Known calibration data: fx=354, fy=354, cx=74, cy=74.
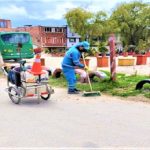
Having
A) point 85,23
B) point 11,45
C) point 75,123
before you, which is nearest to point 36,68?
point 75,123

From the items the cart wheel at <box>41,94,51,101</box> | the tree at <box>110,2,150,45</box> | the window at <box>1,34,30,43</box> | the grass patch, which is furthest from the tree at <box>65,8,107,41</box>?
the cart wheel at <box>41,94,51,101</box>

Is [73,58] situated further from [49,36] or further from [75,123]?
[49,36]

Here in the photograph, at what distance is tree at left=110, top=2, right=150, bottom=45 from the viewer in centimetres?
6036

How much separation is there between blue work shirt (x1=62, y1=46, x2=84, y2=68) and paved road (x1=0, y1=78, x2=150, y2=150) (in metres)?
1.38

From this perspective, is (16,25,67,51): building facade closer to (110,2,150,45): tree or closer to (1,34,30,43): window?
(110,2,150,45): tree

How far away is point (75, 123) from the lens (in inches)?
272

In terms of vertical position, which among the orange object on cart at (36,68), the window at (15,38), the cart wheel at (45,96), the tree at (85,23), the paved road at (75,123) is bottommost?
the paved road at (75,123)

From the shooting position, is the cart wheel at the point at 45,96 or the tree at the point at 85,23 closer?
the cart wheel at the point at 45,96

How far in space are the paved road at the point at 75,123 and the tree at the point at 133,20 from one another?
52.7 metres

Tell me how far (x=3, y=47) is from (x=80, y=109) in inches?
776

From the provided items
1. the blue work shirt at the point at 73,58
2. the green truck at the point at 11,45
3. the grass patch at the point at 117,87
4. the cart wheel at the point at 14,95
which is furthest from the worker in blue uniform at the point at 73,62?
the green truck at the point at 11,45

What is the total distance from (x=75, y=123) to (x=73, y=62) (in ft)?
13.3

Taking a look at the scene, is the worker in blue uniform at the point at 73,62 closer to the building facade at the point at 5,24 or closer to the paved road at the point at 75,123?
the paved road at the point at 75,123

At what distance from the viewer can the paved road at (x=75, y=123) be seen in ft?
18.8
